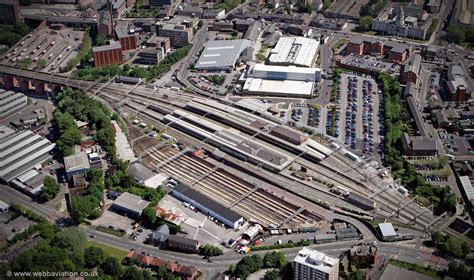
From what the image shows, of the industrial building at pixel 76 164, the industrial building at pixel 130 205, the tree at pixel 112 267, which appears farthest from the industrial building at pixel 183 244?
the industrial building at pixel 76 164

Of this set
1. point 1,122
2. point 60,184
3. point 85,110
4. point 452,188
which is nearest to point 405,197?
point 452,188

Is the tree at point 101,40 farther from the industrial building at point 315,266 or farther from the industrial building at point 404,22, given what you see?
the industrial building at point 315,266

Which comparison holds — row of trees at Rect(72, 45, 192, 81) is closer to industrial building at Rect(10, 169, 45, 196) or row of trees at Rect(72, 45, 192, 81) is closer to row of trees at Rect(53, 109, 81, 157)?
row of trees at Rect(53, 109, 81, 157)

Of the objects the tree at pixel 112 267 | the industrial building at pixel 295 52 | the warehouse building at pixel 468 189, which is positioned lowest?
the tree at pixel 112 267

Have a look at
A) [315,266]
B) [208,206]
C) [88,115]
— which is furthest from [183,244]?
[88,115]

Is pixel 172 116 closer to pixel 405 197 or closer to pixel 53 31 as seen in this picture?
pixel 405 197

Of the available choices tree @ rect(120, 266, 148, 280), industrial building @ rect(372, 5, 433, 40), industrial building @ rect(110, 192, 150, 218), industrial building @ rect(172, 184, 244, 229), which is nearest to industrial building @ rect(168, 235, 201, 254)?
industrial building @ rect(172, 184, 244, 229)
